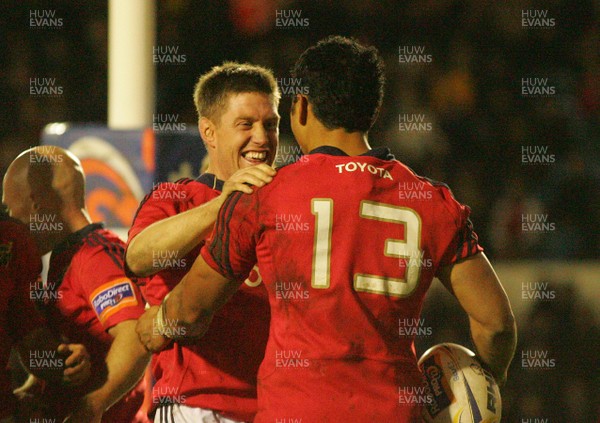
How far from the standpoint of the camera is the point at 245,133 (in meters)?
3.44

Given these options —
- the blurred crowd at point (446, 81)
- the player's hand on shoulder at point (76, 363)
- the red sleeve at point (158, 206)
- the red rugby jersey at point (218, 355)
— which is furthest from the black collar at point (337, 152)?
the blurred crowd at point (446, 81)

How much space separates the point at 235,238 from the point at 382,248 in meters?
0.41

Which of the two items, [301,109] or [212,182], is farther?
[212,182]

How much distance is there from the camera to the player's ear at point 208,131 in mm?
3533

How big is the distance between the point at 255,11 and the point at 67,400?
614cm

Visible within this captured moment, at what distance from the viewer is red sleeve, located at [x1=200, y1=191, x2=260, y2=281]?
2662 millimetres

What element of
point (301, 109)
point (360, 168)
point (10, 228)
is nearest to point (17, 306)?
point (10, 228)

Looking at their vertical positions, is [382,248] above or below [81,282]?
above

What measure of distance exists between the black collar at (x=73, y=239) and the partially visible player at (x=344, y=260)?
117 centimetres

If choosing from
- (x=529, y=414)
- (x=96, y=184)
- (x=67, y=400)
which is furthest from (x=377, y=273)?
(x=529, y=414)

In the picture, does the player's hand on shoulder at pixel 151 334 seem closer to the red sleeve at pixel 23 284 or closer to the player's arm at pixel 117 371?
the player's arm at pixel 117 371

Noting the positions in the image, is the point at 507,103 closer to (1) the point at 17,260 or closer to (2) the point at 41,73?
(2) the point at 41,73

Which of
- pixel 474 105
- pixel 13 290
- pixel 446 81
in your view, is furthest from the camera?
pixel 446 81

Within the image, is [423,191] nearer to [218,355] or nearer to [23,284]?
[218,355]
